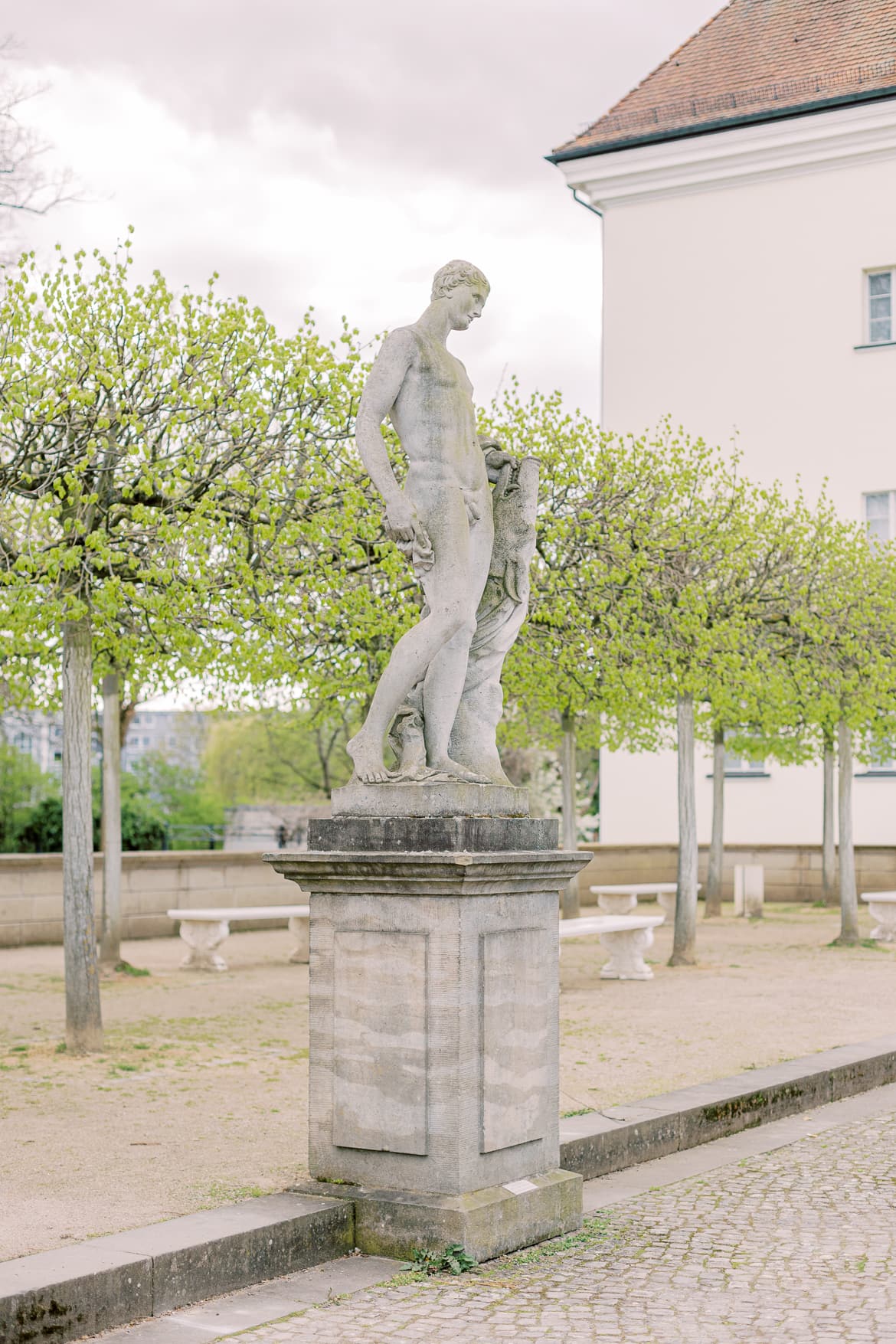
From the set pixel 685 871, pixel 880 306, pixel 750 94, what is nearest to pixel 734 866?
pixel 880 306

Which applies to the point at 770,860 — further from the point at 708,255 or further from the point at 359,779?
the point at 359,779

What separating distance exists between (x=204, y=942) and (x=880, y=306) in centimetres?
1790

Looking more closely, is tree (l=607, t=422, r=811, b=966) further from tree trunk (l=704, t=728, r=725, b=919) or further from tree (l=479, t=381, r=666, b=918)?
tree trunk (l=704, t=728, r=725, b=919)

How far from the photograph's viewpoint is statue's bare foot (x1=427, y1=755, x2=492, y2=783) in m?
6.29

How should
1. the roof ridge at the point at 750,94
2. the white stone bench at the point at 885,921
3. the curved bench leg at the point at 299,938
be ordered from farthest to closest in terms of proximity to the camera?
the roof ridge at the point at 750,94 < the white stone bench at the point at 885,921 < the curved bench leg at the point at 299,938

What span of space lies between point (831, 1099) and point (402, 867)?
4.82 m

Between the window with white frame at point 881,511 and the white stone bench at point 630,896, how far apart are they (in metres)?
8.15

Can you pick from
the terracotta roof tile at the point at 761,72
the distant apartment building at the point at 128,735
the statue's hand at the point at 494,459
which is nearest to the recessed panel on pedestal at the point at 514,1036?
the statue's hand at the point at 494,459

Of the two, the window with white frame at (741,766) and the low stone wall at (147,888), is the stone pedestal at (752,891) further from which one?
the low stone wall at (147,888)

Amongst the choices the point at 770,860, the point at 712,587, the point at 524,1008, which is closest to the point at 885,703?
the point at 712,587

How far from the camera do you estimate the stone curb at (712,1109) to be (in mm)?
7492

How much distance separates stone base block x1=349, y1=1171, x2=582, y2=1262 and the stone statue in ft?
5.02

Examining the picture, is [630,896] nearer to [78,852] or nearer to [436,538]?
[78,852]

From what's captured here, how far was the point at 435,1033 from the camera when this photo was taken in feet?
19.4
